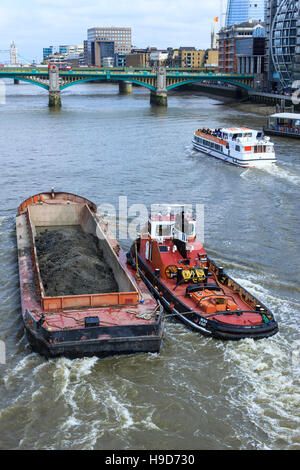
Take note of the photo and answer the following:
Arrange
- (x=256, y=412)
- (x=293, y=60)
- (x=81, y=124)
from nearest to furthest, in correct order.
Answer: (x=256, y=412) < (x=81, y=124) < (x=293, y=60)

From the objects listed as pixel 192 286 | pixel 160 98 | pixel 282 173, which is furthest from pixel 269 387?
pixel 160 98

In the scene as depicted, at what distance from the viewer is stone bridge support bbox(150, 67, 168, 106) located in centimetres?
10944

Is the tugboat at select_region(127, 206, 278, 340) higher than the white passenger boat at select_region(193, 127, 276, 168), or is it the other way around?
the white passenger boat at select_region(193, 127, 276, 168)

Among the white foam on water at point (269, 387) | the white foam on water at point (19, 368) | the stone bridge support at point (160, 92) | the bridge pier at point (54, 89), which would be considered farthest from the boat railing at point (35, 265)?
the stone bridge support at point (160, 92)

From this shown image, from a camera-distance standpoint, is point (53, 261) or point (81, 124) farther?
point (81, 124)

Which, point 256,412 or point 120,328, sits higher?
point 120,328

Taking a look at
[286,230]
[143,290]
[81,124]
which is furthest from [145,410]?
[81,124]

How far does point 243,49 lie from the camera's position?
14012 centimetres

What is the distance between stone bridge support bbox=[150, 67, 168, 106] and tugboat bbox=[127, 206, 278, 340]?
88091 mm

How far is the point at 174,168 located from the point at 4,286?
2769cm

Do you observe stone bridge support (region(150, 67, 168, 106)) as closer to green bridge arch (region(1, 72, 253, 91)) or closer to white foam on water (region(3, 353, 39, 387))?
green bridge arch (region(1, 72, 253, 91))

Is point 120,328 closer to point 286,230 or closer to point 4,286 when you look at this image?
point 4,286

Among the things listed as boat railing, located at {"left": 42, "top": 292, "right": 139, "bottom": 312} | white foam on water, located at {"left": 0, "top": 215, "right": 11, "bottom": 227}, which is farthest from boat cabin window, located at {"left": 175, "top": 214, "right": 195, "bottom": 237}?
white foam on water, located at {"left": 0, "top": 215, "right": 11, "bottom": 227}
